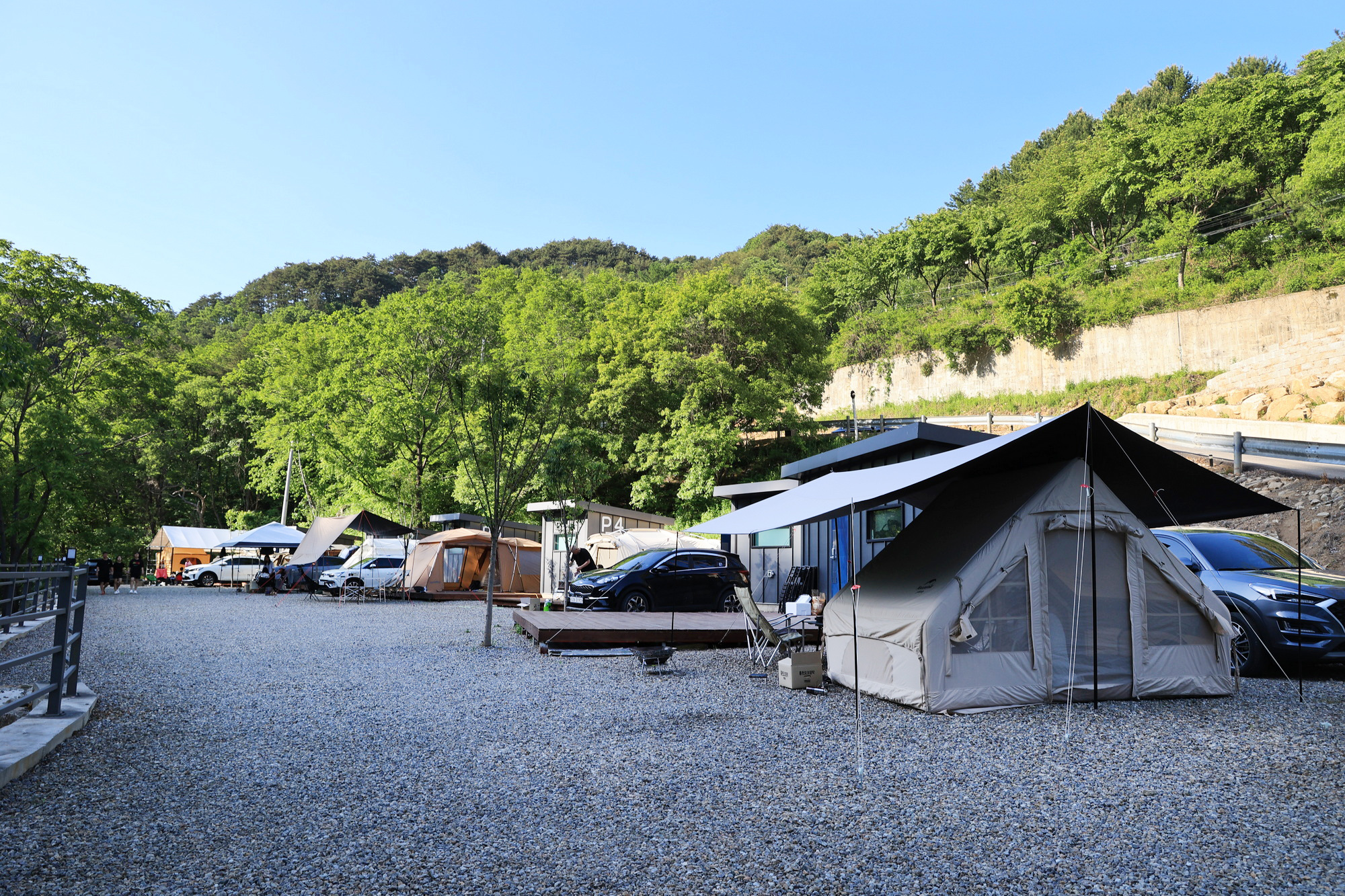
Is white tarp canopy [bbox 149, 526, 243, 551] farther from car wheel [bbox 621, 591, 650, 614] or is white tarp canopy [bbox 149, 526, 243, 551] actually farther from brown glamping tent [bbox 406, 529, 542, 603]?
car wheel [bbox 621, 591, 650, 614]

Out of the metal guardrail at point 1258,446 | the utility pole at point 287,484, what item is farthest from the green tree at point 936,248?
the utility pole at point 287,484

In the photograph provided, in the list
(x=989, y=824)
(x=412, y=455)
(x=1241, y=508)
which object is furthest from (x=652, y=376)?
(x=989, y=824)

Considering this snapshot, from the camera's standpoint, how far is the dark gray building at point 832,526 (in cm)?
1282

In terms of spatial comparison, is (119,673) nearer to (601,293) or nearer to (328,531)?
(328,531)

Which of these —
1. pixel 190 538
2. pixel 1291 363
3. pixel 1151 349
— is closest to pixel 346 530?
pixel 190 538

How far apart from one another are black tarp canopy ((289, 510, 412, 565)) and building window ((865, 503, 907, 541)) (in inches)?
665

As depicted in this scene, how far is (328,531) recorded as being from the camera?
2572cm

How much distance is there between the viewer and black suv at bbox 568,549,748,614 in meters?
15.5

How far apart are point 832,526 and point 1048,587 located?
→ 25.2 feet

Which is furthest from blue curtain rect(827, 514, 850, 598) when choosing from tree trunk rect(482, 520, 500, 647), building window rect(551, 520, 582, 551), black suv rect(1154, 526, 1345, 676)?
building window rect(551, 520, 582, 551)

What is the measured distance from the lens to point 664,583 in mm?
15898

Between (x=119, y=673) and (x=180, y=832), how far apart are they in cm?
627

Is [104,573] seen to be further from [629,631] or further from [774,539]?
[629,631]

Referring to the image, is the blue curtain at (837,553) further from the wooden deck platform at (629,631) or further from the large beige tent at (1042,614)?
the large beige tent at (1042,614)
